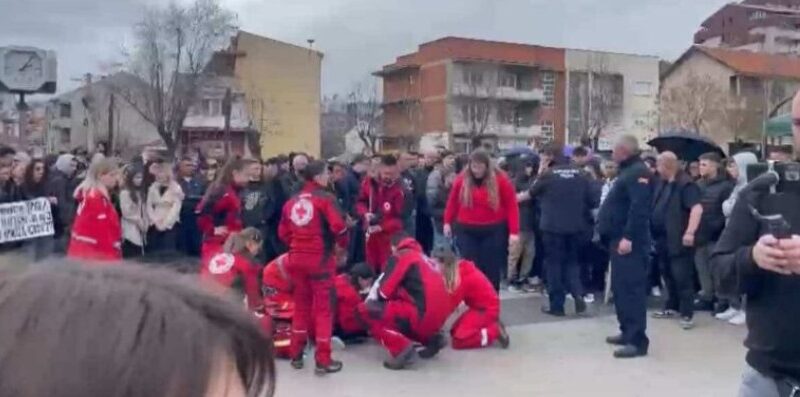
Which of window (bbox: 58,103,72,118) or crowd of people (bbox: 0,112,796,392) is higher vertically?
window (bbox: 58,103,72,118)

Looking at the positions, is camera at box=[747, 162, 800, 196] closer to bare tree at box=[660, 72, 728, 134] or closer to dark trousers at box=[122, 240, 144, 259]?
dark trousers at box=[122, 240, 144, 259]

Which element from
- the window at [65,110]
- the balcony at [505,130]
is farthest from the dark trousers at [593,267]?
the window at [65,110]

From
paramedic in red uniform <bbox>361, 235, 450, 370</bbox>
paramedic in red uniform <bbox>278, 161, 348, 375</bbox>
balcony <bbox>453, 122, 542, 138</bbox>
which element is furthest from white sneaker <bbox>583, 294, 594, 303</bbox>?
balcony <bbox>453, 122, 542, 138</bbox>

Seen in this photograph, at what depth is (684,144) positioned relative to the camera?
11664mm

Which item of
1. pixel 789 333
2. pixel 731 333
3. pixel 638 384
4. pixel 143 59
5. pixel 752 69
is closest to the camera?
pixel 789 333

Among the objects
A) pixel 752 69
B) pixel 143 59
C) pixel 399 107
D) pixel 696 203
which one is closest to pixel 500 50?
pixel 399 107

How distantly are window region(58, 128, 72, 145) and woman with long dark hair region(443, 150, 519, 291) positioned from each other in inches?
2772

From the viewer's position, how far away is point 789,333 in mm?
3457

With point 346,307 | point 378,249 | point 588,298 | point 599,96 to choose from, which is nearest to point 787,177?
point 346,307

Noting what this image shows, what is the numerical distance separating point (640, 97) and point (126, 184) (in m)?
71.1

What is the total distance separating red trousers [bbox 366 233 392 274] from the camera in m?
10.8

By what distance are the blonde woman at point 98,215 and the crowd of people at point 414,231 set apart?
0.01 m

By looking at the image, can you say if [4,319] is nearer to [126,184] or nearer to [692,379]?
[692,379]

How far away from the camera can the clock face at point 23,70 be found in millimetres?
8406
